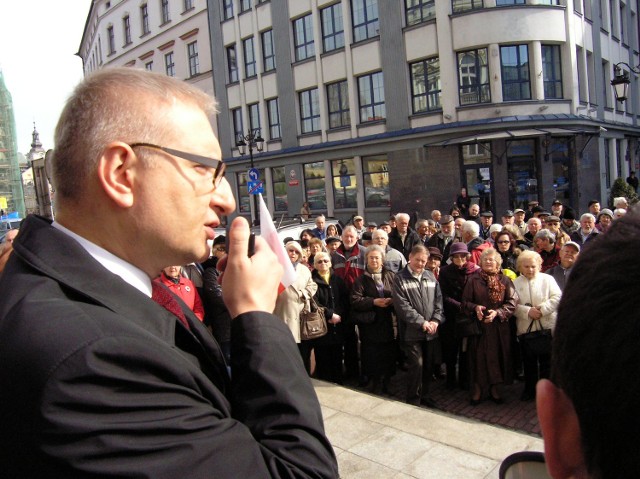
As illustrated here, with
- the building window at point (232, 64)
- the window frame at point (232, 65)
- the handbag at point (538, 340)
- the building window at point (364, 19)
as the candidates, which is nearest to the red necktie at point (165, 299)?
the handbag at point (538, 340)

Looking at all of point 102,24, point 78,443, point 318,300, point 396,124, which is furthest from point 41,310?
point 102,24

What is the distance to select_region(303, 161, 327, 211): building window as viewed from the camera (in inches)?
947

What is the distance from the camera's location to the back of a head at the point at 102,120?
1224 mm

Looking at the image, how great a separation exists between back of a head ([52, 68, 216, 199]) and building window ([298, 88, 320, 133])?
2306 cm

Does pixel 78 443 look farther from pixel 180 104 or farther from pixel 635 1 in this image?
pixel 635 1

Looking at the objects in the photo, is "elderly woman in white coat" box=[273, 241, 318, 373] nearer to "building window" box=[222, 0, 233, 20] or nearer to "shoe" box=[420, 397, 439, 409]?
"shoe" box=[420, 397, 439, 409]

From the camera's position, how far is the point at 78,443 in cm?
90

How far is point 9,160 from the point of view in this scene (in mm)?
61812

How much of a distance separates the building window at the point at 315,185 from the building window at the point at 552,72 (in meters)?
9.77

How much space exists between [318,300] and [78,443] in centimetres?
557

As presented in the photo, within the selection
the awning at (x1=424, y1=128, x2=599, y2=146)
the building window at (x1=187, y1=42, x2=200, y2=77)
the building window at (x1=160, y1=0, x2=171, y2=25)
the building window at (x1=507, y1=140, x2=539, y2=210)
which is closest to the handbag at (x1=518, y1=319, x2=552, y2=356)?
the awning at (x1=424, y1=128, x2=599, y2=146)

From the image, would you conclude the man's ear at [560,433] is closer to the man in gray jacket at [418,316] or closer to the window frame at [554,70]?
the man in gray jacket at [418,316]

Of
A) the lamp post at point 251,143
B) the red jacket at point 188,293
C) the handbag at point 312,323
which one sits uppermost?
the lamp post at point 251,143

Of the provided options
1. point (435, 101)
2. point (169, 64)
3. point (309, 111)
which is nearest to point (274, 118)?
point (309, 111)
